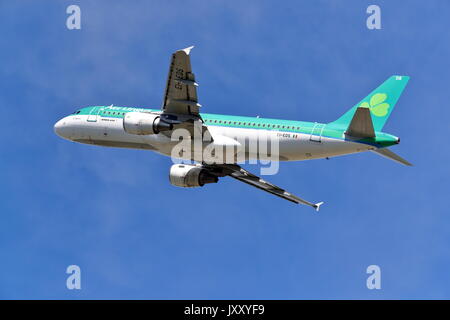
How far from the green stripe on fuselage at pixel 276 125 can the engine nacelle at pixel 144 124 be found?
3616mm

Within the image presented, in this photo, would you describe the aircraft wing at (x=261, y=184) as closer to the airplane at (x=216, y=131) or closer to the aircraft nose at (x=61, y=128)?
the airplane at (x=216, y=131)

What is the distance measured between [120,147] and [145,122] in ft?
18.0

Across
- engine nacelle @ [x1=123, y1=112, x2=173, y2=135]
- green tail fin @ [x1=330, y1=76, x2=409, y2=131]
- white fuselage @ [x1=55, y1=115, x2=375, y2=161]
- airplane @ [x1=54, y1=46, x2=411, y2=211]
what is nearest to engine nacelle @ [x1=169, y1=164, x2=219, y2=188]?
airplane @ [x1=54, y1=46, x2=411, y2=211]

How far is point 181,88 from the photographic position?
4534 centimetres

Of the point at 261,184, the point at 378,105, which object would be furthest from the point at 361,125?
the point at 261,184

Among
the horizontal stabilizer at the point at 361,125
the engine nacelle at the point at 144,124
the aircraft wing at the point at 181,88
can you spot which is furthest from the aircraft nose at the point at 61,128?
the horizontal stabilizer at the point at 361,125

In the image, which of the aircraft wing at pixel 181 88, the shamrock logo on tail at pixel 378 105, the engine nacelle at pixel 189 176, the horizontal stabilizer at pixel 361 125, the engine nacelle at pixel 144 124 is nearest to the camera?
the aircraft wing at pixel 181 88

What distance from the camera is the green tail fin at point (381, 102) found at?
47969mm

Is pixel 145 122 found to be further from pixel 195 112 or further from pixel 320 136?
pixel 320 136

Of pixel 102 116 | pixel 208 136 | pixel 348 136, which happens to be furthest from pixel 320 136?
pixel 102 116

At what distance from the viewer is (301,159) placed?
48594mm

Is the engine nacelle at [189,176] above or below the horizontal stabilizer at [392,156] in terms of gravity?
above

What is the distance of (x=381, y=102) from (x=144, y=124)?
1452 centimetres

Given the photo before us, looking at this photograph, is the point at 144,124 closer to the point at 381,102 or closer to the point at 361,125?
the point at 361,125
